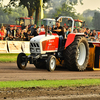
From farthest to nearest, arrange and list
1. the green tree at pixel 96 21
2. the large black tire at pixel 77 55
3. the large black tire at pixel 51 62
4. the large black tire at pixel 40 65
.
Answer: the green tree at pixel 96 21, the large black tire at pixel 40 65, the large black tire at pixel 77 55, the large black tire at pixel 51 62

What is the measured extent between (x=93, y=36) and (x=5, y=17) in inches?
4486

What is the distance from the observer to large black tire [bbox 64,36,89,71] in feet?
37.1

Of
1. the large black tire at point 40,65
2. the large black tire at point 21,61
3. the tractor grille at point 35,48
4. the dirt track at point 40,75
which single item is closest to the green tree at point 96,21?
the large black tire at point 40,65

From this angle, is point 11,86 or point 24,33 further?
point 24,33

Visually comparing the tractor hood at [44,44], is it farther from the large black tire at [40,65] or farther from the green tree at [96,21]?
the green tree at [96,21]

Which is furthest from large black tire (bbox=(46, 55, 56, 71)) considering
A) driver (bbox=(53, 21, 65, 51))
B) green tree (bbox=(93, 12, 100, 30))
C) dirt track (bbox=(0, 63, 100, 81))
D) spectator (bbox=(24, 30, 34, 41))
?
green tree (bbox=(93, 12, 100, 30))

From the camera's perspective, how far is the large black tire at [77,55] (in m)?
A: 11.3

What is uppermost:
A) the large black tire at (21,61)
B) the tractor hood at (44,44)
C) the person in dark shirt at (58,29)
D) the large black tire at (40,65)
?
the person in dark shirt at (58,29)

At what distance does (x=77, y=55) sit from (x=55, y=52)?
883 mm

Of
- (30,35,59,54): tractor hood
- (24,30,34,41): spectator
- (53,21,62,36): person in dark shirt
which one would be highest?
(53,21,62,36): person in dark shirt

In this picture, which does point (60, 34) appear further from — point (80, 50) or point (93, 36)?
point (93, 36)

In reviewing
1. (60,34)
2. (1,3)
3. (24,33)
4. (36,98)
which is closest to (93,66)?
(60,34)

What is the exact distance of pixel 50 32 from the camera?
11.5 metres

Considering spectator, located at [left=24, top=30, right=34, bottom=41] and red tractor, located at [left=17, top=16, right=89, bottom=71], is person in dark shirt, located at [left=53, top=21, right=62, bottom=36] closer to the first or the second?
red tractor, located at [left=17, top=16, right=89, bottom=71]
